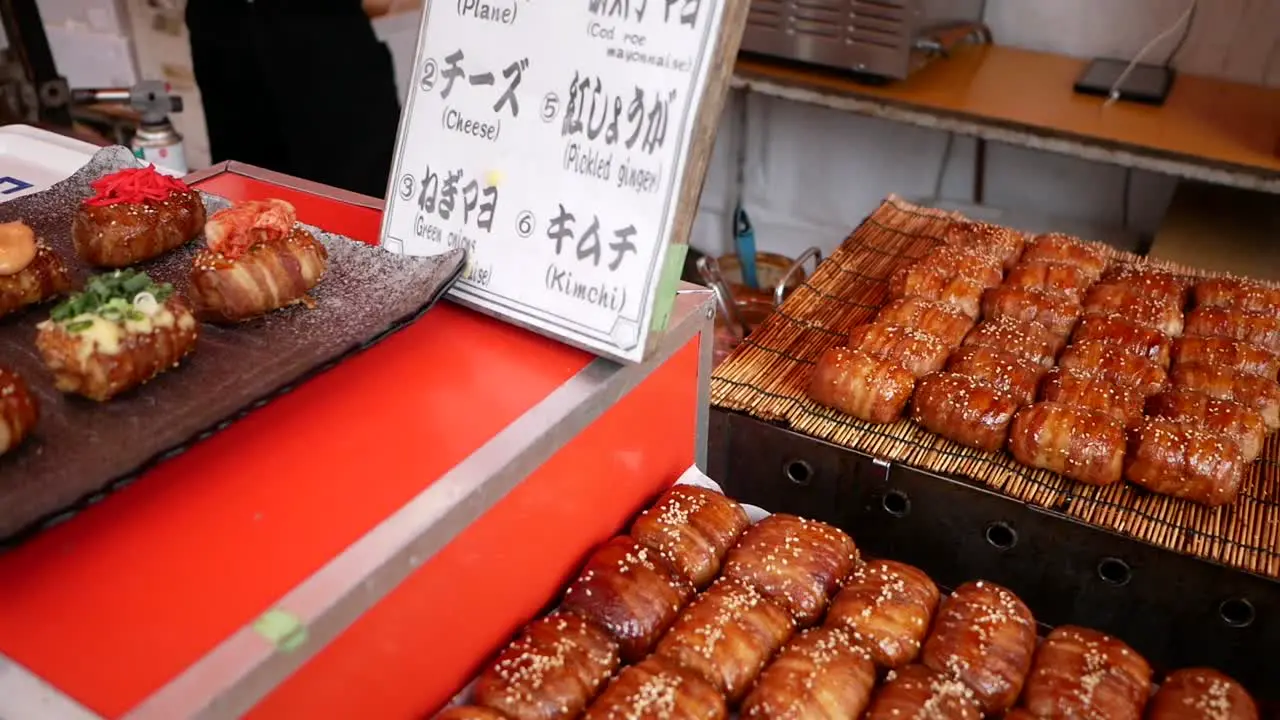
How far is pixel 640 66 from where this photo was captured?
1.29 meters

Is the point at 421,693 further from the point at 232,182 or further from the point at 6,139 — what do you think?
the point at 6,139

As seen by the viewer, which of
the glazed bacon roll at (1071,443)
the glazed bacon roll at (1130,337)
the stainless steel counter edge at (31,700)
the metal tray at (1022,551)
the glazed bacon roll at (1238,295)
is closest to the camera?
the stainless steel counter edge at (31,700)

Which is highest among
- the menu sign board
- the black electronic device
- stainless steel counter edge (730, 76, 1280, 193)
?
the menu sign board

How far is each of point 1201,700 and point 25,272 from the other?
6.08 ft

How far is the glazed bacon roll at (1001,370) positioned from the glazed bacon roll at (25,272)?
6.04 feet

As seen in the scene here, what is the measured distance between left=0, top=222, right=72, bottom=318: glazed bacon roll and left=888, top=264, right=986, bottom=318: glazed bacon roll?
1.94 m

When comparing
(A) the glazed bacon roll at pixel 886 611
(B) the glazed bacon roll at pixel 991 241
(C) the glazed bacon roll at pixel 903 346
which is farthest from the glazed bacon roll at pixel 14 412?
(B) the glazed bacon roll at pixel 991 241

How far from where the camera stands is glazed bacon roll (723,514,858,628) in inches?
59.6

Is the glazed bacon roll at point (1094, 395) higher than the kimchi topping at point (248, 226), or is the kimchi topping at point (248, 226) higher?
the kimchi topping at point (248, 226)

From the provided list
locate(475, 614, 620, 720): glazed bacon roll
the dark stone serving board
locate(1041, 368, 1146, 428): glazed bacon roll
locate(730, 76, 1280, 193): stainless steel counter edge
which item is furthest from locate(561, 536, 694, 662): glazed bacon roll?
locate(730, 76, 1280, 193): stainless steel counter edge

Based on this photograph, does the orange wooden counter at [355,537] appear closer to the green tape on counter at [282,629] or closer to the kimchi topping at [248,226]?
the green tape on counter at [282,629]

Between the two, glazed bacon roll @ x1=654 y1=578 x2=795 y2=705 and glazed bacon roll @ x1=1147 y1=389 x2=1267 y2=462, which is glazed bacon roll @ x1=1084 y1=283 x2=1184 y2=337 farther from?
glazed bacon roll @ x1=654 y1=578 x2=795 y2=705

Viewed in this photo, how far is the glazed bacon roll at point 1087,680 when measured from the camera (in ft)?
4.42

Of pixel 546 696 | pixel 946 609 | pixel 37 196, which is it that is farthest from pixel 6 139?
pixel 946 609
